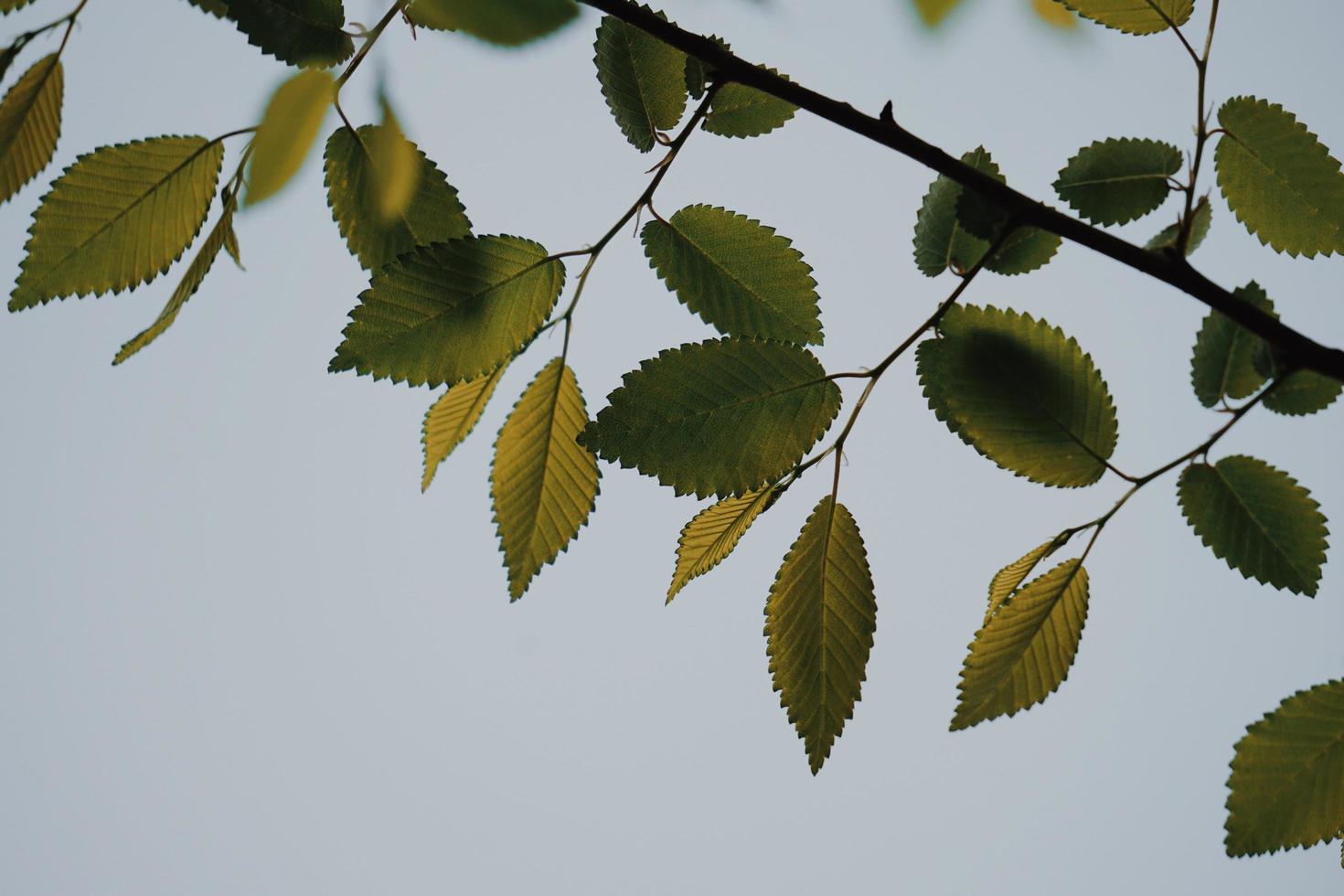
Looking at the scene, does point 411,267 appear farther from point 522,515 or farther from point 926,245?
point 926,245

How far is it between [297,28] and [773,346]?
22 cm

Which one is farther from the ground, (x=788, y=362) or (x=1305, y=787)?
(x=788, y=362)

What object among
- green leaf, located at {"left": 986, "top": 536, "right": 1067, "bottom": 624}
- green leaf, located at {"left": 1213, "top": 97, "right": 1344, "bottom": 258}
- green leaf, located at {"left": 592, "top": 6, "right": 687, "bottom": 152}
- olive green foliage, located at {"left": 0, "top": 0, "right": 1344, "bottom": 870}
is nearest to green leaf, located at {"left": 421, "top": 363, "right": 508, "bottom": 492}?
olive green foliage, located at {"left": 0, "top": 0, "right": 1344, "bottom": 870}

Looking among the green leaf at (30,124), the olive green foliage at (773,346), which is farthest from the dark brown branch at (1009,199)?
the green leaf at (30,124)

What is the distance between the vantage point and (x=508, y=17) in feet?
0.53

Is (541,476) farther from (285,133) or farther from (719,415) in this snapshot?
(285,133)

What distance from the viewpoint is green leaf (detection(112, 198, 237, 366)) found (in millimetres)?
414

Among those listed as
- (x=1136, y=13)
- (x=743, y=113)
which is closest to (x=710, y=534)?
(x=743, y=113)

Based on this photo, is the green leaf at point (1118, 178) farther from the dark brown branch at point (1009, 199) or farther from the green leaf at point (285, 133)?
the green leaf at point (285, 133)

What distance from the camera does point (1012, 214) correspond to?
33 cm

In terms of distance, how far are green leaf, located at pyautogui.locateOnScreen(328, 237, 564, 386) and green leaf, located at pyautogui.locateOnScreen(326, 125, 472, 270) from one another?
14 millimetres

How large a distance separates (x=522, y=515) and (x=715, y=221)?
15 centimetres

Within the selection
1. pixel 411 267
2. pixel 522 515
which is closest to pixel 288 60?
pixel 411 267

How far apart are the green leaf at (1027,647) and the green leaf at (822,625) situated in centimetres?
6
